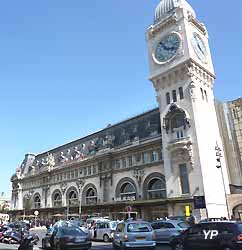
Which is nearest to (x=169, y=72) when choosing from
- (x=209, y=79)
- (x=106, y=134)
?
(x=209, y=79)

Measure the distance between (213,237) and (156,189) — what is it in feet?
120

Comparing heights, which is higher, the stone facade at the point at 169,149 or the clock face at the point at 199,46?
the clock face at the point at 199,46

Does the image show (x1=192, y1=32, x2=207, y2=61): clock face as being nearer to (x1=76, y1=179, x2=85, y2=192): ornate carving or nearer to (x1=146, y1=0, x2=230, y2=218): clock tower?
(x1=146, y1=0, x2=230, y2=218): clock tower

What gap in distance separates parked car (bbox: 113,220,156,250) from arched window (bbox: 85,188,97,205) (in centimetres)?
4408

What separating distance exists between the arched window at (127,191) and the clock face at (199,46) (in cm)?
2529

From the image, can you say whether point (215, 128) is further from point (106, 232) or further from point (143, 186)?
point (106, 232)

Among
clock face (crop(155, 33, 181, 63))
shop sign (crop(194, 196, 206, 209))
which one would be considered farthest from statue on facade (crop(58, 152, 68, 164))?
shop sign (crop(194, 196, 206, 209))

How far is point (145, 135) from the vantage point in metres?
56.7

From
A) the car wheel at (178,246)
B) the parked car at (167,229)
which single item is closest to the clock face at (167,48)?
the parked car at (167,229)

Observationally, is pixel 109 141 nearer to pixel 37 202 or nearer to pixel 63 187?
pixel 63 187

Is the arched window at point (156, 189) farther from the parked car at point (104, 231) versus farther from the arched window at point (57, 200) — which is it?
the arched window at point (57, 200)

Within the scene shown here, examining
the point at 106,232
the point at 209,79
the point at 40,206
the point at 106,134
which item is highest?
the point at 209,79

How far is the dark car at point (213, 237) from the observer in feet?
46.7

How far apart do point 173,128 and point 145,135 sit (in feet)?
27.4
